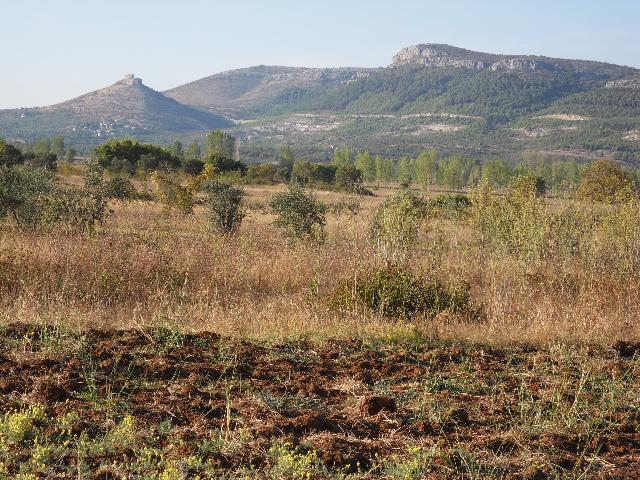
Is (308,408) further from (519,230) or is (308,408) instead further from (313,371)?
(519,230)

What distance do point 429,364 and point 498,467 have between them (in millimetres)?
2475

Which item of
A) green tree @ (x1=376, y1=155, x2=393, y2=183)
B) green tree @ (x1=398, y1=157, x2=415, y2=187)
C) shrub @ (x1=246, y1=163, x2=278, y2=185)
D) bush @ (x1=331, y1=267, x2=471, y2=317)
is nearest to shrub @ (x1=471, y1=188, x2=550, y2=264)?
bush @ (x1=331, y1=267, x2=471, y2=317)

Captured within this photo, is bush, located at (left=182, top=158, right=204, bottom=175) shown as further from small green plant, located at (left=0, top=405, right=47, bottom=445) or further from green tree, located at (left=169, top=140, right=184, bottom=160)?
small green plant, located at (left=0, top=405, right=47, bottom=445)

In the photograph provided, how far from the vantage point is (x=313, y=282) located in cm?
1046

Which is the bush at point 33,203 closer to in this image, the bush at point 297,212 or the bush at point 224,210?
the bush at point 224,210

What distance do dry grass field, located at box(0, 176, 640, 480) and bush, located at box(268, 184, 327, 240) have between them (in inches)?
241

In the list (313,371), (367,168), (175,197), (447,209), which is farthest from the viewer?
(367,168)

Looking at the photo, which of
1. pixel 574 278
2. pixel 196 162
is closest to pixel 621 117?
pixel 196 162

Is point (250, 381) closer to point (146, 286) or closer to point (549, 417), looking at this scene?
point (549, 417)

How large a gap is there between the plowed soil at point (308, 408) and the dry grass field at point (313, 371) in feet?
0.07

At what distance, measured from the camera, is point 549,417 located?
5766 millimetres

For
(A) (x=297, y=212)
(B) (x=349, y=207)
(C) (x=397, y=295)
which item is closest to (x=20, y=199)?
(A) (x=297, y=212)

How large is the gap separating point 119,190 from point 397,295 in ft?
49.7

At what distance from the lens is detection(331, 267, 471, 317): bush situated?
9844mm
